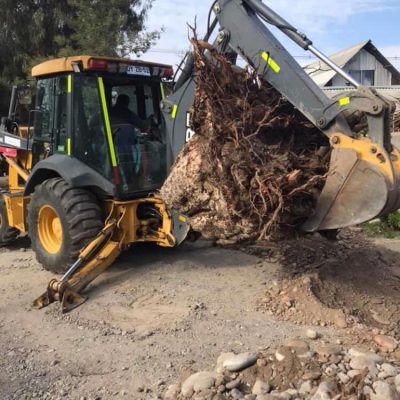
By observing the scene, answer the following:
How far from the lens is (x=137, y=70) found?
629 centimetres

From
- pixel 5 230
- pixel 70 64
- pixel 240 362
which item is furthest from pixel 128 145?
pixel 240 362

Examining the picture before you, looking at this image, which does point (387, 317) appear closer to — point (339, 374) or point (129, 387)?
point (339, 374)

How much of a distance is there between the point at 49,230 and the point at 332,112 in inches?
145

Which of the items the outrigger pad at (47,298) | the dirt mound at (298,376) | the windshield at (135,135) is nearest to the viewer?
the dirt mound at (298,376)

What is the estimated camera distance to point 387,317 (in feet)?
16.2

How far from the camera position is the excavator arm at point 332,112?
4090mm

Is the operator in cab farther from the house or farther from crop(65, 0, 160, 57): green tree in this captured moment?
the house

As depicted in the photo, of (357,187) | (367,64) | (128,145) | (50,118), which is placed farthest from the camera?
(367,64)

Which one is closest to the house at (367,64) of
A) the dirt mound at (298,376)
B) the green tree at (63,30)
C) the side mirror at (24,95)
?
the green tree at (63,30)

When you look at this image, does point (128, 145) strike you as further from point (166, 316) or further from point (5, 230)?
point (5, 230)

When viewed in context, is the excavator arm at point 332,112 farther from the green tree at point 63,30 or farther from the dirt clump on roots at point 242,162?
the green tree at point 63,30

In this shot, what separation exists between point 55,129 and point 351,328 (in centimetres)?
390

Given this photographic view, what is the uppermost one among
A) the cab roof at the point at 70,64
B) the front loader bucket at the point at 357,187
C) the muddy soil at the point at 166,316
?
the cab roof at the point at 70,64

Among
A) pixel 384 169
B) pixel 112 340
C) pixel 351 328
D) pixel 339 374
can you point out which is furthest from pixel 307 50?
pixel 112 340
